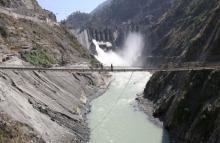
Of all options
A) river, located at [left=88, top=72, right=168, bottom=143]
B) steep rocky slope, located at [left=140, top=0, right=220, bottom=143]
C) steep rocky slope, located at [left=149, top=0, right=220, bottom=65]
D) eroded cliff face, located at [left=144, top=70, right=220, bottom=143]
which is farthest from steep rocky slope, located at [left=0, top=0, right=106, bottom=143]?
steep rocky slope, located at [left=149, top=0, right=220, bottom=65]

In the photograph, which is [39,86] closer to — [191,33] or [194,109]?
[194,109]

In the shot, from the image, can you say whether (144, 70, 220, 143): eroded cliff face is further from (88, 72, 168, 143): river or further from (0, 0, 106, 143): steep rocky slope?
(0, 0, 106, 143): steep rocky slope

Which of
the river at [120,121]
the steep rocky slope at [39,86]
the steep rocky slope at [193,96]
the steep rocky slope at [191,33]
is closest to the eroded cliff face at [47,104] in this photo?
the steep rocky slope at [39,86]

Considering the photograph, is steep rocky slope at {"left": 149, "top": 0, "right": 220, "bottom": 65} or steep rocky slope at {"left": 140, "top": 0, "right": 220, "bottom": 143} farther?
steep rocky slope at {"left": 149, "top": 0, "right": 220, "bottom": 65}

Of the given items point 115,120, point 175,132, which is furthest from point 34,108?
point 175,132

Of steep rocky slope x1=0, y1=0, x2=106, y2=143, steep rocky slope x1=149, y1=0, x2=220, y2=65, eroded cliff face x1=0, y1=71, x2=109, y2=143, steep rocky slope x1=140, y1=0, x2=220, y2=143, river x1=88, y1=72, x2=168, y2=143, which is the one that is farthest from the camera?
steep rocky slope x1=149, y1=0, x2=220, y2=65

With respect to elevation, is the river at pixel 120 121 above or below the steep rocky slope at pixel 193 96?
below

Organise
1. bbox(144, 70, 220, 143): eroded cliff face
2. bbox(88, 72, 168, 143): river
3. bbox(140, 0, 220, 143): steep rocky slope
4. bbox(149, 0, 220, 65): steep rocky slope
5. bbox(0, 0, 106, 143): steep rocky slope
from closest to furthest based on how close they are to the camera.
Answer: bbox(144, 70, 220, 143): eroded cliff face < bbox(140, 0, 220, 143): steep rocky slope < bbox(0, 0, 106, 143): steep rocky slope < bbox(88, 72, 168, 143): river < bbox(149, 0, 220, 65): steep rocky slope

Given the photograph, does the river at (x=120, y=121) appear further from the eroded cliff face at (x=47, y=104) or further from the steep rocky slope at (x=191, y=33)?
the steep rocky slope at (x=191, y=33)

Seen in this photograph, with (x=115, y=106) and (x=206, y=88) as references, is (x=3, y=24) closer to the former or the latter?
(x=115, y=106)
